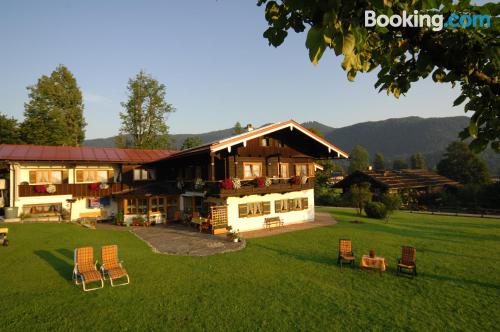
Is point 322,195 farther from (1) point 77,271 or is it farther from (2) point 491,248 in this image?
(1) point 77,271

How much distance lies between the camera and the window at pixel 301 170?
24.7 m

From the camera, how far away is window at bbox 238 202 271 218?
826 inches

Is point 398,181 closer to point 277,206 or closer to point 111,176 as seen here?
point 277,206

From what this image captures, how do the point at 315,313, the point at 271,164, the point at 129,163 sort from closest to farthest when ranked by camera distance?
1. the point at 315,313
2. the point at 271,164
3. the point at 129,163

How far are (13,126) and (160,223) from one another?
119ft

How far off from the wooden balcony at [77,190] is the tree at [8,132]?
2726cm

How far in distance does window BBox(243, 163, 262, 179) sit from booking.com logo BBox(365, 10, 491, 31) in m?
19.3

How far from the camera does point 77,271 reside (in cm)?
1062

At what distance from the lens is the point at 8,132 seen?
140 feet

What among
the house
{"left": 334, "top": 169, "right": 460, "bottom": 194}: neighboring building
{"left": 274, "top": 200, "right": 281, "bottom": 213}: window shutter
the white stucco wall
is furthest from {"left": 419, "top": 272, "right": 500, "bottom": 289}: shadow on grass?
{"left": 334, "top": 169, "right": 460, "bottom": 194}: neighboring building

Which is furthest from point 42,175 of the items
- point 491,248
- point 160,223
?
point 491,248

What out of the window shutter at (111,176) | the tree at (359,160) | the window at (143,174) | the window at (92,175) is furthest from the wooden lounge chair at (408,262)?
the tree at (359,160)

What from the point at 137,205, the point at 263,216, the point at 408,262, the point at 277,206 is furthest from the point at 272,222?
the point at 408,262

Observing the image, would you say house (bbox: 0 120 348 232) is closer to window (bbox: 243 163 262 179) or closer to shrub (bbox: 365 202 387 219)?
window (bbox: 243 163 262 179)
